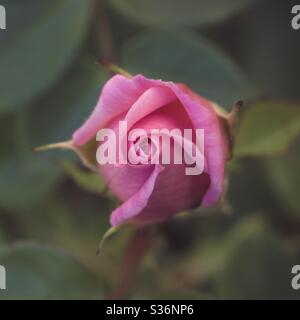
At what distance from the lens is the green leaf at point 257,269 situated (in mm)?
717

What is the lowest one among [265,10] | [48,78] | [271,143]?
[271,143]

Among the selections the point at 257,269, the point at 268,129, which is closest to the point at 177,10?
the point at 268,129

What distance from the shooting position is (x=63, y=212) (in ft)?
2.76

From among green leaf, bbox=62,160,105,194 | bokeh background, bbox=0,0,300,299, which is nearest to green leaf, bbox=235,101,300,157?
bokeh background, bbox=0,0,300,299

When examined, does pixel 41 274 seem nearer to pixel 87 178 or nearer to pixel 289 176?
pixel 87 178

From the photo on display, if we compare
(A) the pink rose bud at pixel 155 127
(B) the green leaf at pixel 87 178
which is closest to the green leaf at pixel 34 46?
(B) the green leaf at pixel 87 178

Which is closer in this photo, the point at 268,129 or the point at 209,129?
the point at 209,129

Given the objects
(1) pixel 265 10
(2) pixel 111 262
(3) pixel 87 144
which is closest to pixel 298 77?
(1) pixel 265 10

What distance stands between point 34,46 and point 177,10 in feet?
0.47

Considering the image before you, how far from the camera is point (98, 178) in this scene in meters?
0.57

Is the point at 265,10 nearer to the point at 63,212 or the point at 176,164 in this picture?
the point at 63,212

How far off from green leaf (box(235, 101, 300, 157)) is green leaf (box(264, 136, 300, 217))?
0.19 m

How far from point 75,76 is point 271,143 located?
21 centimetres

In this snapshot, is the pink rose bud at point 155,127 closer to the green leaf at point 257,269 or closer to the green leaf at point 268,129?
the green leaf at point 268,129
